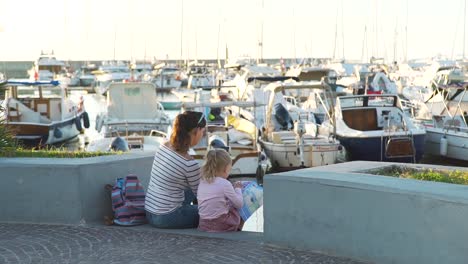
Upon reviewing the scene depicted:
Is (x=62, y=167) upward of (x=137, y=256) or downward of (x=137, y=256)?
upward

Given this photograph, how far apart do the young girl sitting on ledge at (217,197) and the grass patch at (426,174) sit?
148 centimetres

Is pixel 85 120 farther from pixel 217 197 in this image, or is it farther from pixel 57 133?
pixel 217 197

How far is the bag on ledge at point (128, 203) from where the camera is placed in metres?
8.00

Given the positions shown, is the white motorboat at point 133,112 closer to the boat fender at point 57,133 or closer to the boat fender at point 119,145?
the boat fender at point 57,133

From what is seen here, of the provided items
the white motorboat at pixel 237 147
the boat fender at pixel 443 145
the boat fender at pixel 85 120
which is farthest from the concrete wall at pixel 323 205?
the boat fender at pixel 85 120

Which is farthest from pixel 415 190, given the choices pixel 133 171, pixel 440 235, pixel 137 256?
pixel 133 171

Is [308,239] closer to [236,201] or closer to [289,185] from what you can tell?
[289,185]

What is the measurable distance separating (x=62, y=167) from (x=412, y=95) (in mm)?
37858

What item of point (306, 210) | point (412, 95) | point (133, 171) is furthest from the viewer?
point (412, 95)

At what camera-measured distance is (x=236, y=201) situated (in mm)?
7477

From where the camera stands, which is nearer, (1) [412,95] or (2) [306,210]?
(2) [306,210]

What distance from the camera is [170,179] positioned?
293 inches

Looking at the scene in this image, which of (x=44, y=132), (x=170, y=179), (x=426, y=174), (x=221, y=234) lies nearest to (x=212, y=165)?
(x=170, y=179)

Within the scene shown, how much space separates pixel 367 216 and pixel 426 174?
1.03 metres
